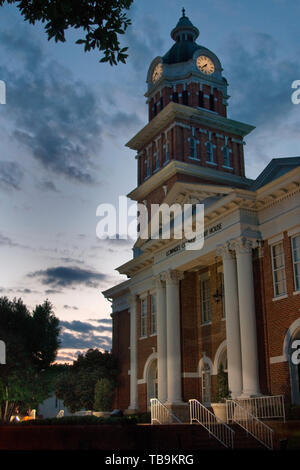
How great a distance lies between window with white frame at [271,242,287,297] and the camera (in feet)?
76.7

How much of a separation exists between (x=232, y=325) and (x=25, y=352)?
73.4 ft

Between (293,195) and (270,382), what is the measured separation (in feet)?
24.4

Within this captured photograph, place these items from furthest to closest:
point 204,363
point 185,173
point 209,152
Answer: point 209,152
point 185,173
point 204,363

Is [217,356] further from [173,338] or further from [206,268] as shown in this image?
[206,268]

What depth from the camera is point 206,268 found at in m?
29.4

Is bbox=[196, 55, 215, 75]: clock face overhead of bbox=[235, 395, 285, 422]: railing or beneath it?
overhead

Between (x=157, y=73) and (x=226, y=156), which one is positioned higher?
(x=157, y=73)

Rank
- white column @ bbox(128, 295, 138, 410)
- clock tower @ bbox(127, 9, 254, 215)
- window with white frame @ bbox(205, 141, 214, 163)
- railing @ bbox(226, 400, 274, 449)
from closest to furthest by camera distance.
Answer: railing @ bbox(226, 400, 274, 449) < white column @ bbox(128, 295, 138, 410) < clock tower @ bbox(127, 9, 254, 215) < window with white frame @ bbox(205, 141, 214, 163)

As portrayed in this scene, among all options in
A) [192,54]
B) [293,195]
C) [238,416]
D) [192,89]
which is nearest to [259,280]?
[293,195]

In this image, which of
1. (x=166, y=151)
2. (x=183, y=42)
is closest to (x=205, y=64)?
(x=183, y=42)

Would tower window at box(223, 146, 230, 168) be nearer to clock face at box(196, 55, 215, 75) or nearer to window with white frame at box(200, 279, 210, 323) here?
clock face at box(196, 55, 215, 75)

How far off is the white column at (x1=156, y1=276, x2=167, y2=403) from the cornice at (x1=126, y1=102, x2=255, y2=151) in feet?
46.4

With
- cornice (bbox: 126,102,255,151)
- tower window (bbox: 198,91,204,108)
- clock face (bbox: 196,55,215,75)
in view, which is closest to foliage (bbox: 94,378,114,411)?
cornice (bbox: 126,102,255,151)

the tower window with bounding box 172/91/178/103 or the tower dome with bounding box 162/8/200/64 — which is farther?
the tower dome with bounding box 162/8/200/64
